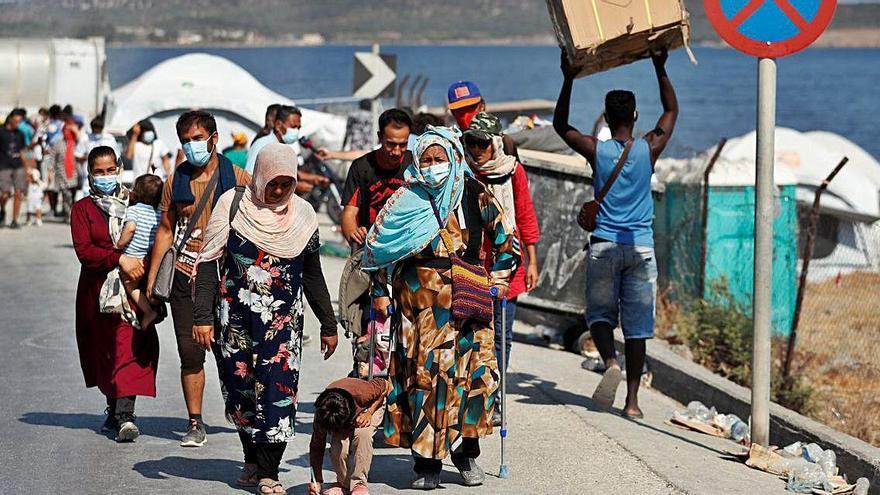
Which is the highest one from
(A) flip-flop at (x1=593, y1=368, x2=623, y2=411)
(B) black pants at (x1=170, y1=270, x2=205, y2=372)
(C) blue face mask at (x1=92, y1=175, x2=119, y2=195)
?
(C) blue face mask at (x1=92, y1=175, x2=119, y2=195)

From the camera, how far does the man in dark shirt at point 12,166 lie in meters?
20.4

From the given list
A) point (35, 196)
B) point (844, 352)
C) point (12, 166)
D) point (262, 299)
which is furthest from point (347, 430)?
point (35, 196)

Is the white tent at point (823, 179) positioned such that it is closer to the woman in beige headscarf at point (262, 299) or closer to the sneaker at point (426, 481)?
the sneaker at point (426, 481)

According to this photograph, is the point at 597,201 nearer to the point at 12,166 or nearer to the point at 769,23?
the point at 769,23

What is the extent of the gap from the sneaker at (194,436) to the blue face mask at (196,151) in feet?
4.72

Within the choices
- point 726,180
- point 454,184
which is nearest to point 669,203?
point 726,180

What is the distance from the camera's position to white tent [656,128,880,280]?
44.5 ft

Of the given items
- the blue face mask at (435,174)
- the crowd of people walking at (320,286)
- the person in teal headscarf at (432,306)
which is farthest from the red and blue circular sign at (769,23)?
the blue face mask at (435,174)

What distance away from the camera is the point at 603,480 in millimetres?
7832

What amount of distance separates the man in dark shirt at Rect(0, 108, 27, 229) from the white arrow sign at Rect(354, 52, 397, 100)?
15.0 ft

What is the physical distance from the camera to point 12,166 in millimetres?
20469

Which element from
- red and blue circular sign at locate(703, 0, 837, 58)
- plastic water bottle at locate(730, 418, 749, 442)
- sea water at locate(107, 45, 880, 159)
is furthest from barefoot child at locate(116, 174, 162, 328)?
sea water at locate(107, 45, 880, 159)

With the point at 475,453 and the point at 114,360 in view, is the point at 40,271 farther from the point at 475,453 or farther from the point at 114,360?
the point at 475,453

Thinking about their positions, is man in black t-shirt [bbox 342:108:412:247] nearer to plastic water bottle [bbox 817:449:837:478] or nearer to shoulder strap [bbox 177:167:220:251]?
shoulder strap [bbox 177:167:220:251]
